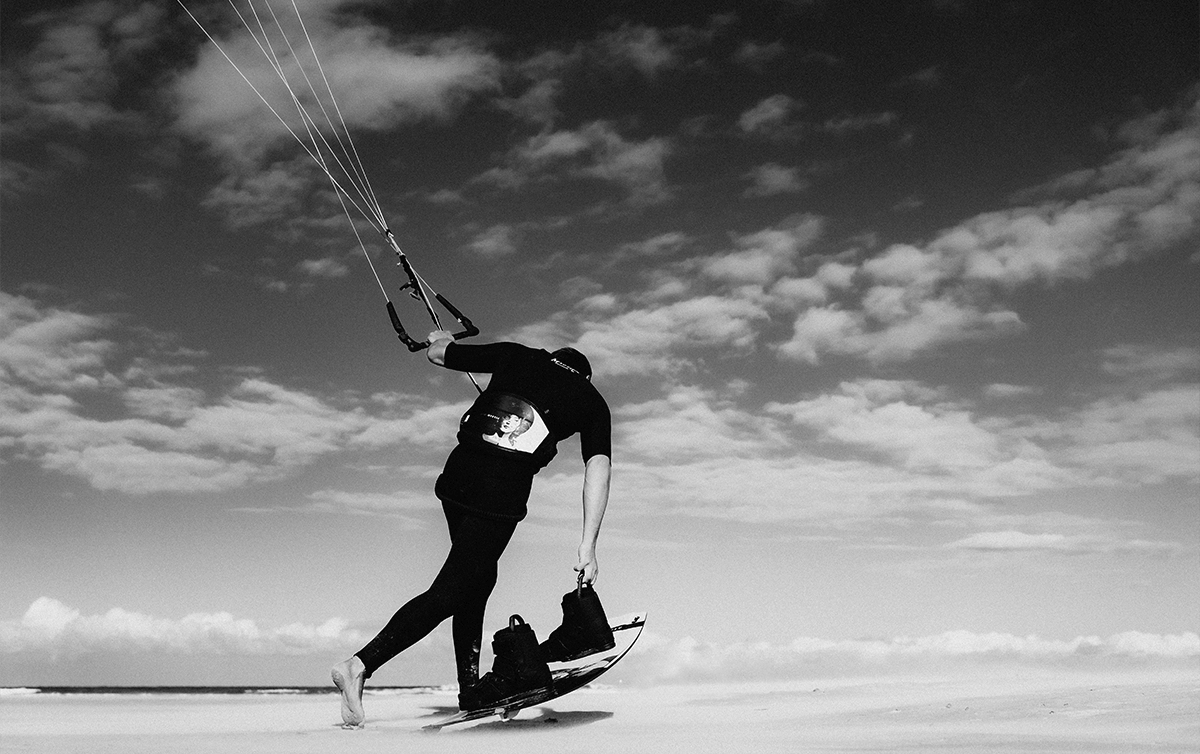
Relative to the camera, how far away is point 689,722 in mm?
5285

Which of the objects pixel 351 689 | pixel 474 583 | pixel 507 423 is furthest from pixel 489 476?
pixel 351 689

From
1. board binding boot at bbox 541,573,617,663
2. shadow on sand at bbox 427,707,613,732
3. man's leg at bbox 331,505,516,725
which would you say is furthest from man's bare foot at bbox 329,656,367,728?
board binding boot at bbox 541,573,617,663

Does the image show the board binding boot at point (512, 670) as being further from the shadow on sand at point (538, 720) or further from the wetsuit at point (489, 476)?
the wetsuit at point (489, 476)

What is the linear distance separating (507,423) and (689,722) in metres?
1.95

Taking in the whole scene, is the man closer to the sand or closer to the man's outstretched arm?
the man's outstretched arm

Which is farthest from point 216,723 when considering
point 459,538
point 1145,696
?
point 1145,696

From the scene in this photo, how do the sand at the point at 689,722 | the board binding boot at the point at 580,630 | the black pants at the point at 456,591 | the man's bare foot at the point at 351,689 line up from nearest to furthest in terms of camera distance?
the sand at the point at 689,722
the man's bare foot at the point at 351,689
the black pants at the point at 456,591
the board binding boot at the point at 580,630

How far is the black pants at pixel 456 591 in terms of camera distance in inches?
196

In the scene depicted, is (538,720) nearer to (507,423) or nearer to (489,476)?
(489,476)

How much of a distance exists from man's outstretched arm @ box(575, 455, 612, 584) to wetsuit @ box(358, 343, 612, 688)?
0.33ft

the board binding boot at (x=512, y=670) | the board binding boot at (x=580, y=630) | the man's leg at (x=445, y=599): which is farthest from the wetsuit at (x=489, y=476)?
the board binding boot at (x=580, y=630)

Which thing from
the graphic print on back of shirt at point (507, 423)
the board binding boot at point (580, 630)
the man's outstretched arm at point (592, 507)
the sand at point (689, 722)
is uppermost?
the graphic print on back of shirt at point (507, 423)

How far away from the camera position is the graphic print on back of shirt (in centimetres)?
521

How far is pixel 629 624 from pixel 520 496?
954 mm
